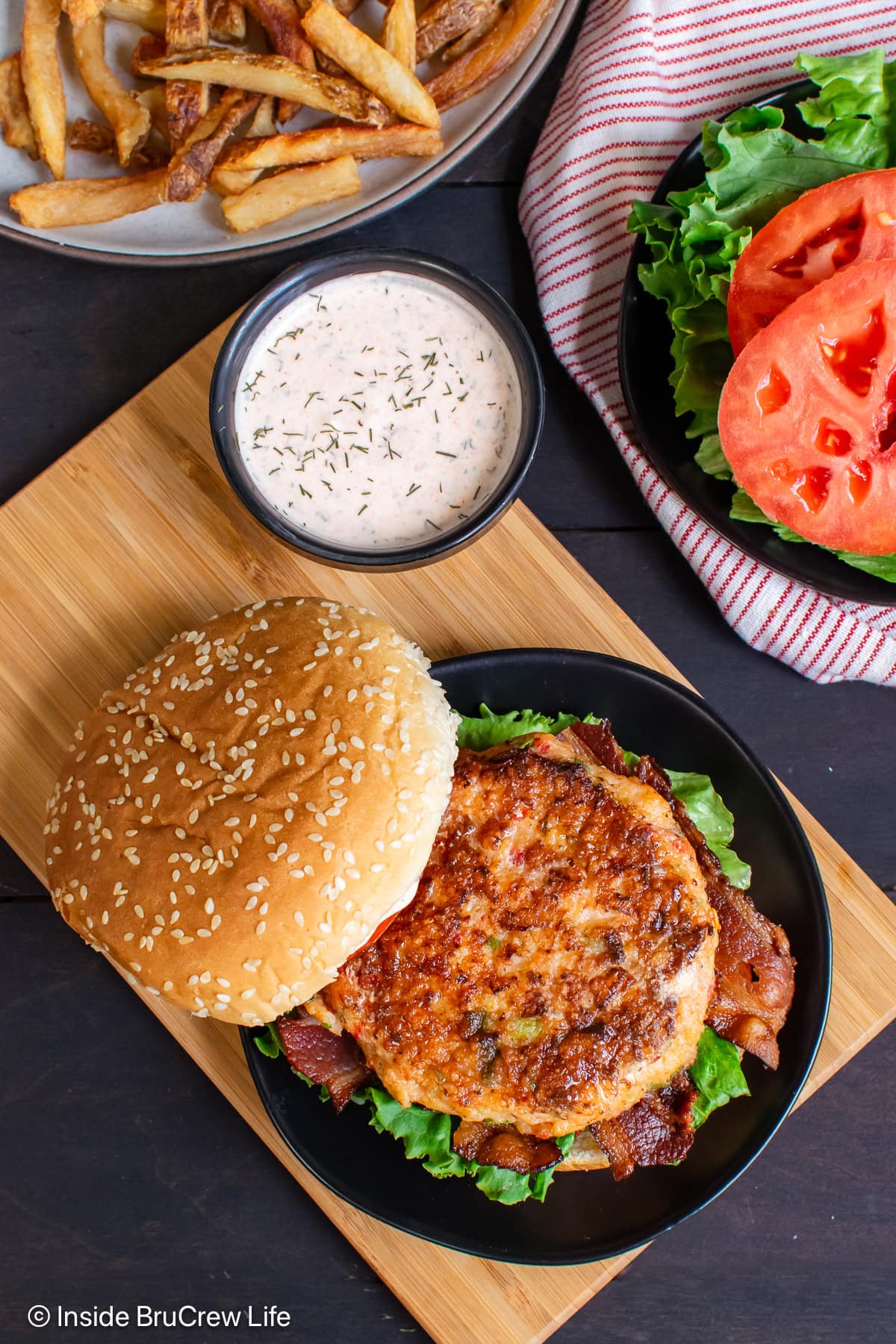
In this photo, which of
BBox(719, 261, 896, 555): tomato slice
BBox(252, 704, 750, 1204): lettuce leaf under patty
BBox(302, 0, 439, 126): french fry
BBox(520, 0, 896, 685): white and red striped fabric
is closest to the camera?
BBox(719, 261, 896, 555): tomato slice

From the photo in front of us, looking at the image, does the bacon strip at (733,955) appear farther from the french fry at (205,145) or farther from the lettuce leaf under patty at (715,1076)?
the french fry at (205,145)

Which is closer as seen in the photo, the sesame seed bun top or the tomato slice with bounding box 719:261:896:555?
the sesame seed bun top

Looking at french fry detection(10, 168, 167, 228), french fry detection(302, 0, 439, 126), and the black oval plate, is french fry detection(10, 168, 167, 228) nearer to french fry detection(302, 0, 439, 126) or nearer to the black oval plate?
french fry detection(302, 0, 439, 126)

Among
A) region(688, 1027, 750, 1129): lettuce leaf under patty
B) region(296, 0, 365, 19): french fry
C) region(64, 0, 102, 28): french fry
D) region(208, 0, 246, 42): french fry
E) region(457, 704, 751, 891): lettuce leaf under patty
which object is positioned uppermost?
region(64, 0, 102, 28): french fry

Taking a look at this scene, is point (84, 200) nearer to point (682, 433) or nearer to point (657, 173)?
point (657, 173)

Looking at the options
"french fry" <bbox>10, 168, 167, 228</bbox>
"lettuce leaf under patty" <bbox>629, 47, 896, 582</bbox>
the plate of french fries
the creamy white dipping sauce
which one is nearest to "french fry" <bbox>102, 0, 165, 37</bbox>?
the plate of french fries

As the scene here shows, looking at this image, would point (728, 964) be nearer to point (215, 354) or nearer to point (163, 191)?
point (215, 354)

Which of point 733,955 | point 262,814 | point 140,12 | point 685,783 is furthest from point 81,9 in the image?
point 733,955
